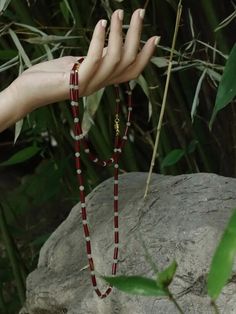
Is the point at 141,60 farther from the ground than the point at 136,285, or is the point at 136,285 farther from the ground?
the point at 141,60

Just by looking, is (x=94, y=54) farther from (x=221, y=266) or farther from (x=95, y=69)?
(x=221, y=266)

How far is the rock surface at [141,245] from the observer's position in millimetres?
851

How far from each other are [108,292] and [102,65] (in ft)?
0.90

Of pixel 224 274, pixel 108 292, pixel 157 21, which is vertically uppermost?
pixel 157 21

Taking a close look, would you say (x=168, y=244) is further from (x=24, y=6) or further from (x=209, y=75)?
(x=24, y=6)

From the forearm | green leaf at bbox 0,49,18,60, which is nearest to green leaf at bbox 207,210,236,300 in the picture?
the forearm

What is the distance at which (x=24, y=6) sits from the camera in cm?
114

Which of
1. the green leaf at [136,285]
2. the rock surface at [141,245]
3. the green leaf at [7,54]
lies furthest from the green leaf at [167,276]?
the green leaf at [7,54]

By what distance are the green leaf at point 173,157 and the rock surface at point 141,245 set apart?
4 cm

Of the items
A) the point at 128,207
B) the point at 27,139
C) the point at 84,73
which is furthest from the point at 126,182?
the point at 27,139

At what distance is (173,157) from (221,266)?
1.69 ft

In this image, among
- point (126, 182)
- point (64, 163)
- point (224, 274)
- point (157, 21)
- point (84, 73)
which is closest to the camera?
point (224, 274)

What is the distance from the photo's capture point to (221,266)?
0.60 m

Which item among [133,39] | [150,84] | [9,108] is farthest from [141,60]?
[150,84]
